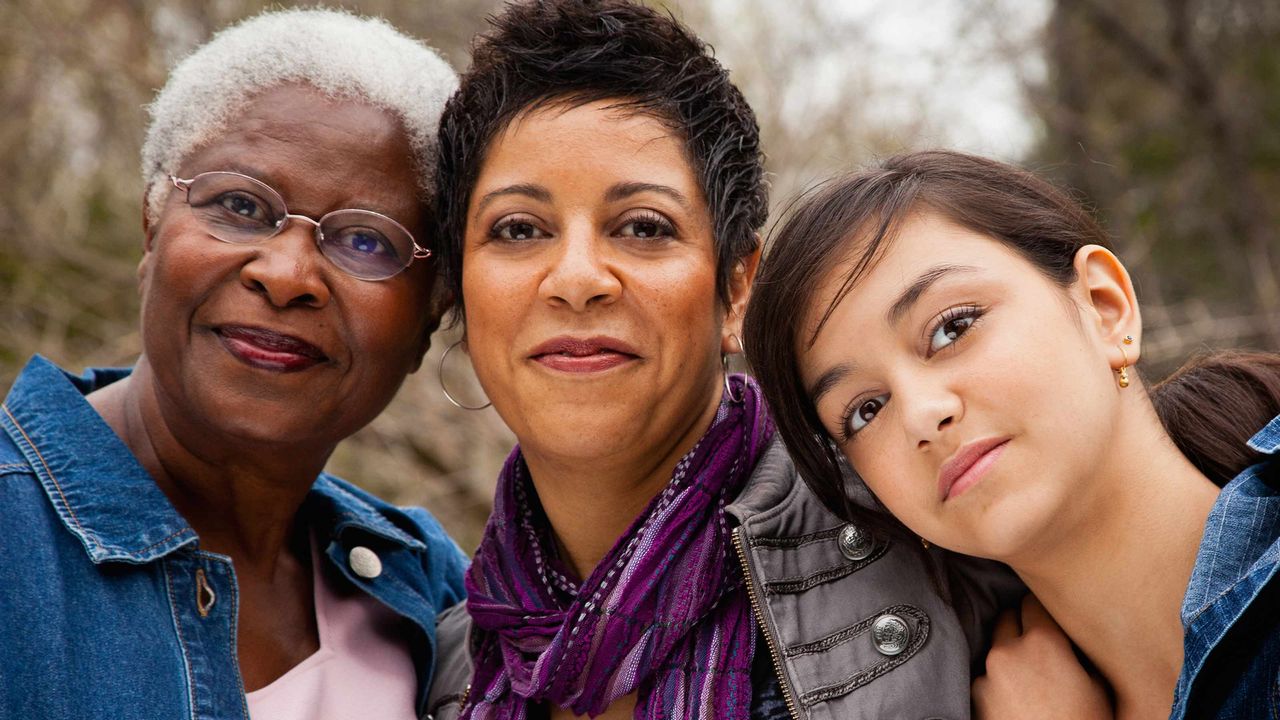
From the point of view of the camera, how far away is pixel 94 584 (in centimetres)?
206

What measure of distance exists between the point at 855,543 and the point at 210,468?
1380 mm

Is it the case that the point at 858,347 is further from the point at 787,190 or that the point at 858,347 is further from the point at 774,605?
the point at 787,190

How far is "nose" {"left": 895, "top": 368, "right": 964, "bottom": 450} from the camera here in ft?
5.98

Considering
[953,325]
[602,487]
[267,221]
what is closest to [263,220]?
[267,221]

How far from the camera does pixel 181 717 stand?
2.05 meters


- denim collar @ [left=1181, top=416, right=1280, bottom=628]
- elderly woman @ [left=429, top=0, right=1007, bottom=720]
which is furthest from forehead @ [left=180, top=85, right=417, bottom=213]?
denim collar @ [left=1181, top=416, right=1280, bottom=628]

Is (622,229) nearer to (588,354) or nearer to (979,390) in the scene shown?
(588,354)

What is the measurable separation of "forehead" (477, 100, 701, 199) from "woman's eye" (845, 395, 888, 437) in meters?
0.57

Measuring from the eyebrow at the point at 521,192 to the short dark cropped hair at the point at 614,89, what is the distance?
0.09 meters

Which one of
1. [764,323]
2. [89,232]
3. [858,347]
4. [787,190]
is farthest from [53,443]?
[89,232]

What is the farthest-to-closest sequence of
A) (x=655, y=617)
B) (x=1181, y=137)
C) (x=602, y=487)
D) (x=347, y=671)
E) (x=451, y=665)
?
(x=1181, y=137) < (x=451, y=665) < (x=347, y=671) < (x=602, y=487) < (x=655, y=617)

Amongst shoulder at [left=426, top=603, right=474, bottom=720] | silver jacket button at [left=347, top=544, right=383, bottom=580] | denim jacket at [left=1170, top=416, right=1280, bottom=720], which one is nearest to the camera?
denim jacket at [left=1170, top=416, right=1280, bottom=720]

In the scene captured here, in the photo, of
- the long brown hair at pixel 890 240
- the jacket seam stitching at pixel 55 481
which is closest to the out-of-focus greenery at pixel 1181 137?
the long brown hair at pixel 890 240

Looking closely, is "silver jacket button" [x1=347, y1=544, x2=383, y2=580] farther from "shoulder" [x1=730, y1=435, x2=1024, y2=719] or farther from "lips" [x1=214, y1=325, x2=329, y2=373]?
"shoulder" [x1=730, y1=435, x2=1024, y2=719]
